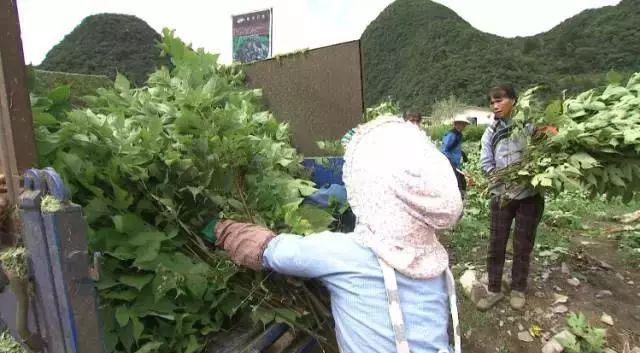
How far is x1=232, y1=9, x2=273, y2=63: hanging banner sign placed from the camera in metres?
4.11

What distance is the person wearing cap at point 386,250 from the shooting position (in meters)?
1.25

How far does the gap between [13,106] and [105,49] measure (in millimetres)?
10222

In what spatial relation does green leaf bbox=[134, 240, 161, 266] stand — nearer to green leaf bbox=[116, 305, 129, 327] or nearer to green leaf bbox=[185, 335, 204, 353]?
green leaf bbox=[116, 305, 129, 327]

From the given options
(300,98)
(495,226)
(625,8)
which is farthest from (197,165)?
(625,8)

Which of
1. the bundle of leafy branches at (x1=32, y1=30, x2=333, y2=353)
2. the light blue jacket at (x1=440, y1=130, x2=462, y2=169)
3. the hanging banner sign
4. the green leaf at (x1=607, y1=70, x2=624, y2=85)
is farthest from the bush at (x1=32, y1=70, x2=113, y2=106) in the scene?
the light blue jacket at (x1=440, y1=130, x2=462, y2=169)

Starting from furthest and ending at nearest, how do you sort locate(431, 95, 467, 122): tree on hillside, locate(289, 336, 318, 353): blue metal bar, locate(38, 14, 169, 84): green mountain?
1. locate(431, 95, 467, 122): tree on hillside
2. locate(38, 14, 169, 84): green mountain
3. locate(289, 336, 318, 353): blue metal bar

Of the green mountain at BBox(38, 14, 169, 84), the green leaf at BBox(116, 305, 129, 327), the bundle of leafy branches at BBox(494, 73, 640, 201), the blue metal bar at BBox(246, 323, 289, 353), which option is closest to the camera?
the green leaf at BBox(116, 305, 129, 327)

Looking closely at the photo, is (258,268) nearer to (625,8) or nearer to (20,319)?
(20,319)

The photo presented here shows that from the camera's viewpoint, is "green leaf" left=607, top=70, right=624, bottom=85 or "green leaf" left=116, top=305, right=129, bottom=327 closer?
"green leaf" left=116, top=305, right=129, bottom=327

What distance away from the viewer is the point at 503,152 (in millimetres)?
3291

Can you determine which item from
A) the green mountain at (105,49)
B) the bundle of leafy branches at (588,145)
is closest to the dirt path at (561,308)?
the bundle of leafy branches at (588,145)

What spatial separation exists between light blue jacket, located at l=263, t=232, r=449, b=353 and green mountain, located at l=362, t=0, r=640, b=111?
31.7m

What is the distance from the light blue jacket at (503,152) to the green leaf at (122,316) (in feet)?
9.03

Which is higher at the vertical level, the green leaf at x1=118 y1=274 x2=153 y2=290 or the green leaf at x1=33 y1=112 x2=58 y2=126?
the green leaf at x1=33 y1=112 x2=58 y2=126
